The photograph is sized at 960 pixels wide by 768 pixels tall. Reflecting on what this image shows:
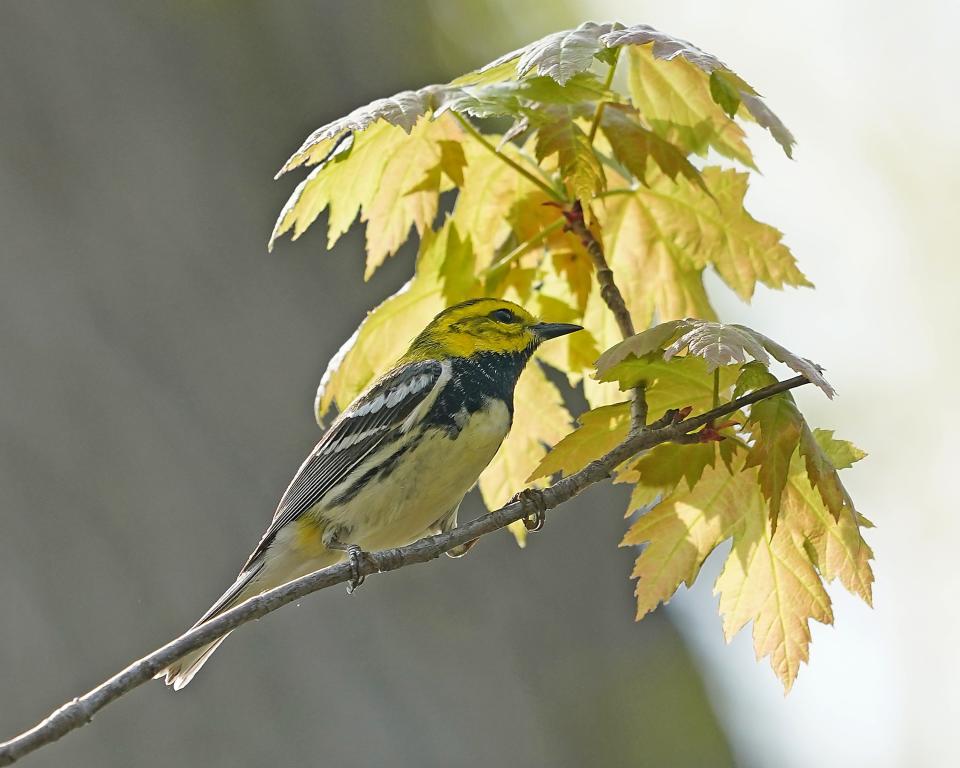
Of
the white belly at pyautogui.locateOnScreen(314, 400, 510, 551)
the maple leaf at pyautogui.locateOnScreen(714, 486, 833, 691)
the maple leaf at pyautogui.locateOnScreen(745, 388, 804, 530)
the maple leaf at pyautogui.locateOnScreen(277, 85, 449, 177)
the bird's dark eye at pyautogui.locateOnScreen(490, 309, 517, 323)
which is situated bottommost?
the maple leaf at pyautogui.locateOnScreen(714, 486, 833, 691)

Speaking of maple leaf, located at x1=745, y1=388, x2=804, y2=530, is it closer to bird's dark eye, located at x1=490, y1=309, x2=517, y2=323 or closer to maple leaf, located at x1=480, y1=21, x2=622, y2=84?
maple leaf, located at x1=480, y1=21, x2=622, y2=84

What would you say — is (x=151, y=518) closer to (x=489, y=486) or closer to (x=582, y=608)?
(x=582, y=608)

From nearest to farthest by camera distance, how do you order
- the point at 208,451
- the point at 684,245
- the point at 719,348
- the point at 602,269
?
the point at 719,348
the point at 602,269
the point at 684,245
the point at 208,451

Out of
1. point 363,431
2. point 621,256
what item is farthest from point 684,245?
point 363,431

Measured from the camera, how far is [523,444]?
2137 mm

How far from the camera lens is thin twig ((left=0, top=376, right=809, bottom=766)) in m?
1.28

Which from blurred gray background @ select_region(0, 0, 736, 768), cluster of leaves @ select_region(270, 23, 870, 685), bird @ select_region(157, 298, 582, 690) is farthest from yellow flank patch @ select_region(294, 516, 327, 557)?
blurred gray background @ select_region(0, 0, 736, 768)

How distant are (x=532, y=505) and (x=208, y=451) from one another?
199 cm

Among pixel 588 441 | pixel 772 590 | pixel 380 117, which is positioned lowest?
pixel 772 590

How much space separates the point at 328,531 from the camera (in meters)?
2.26

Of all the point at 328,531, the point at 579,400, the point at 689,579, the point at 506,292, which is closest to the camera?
the point at 689,579

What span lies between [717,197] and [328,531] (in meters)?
0.99

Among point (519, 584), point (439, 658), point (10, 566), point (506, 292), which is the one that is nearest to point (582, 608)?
point (519, 584)

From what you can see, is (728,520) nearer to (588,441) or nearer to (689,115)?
(588,441)
